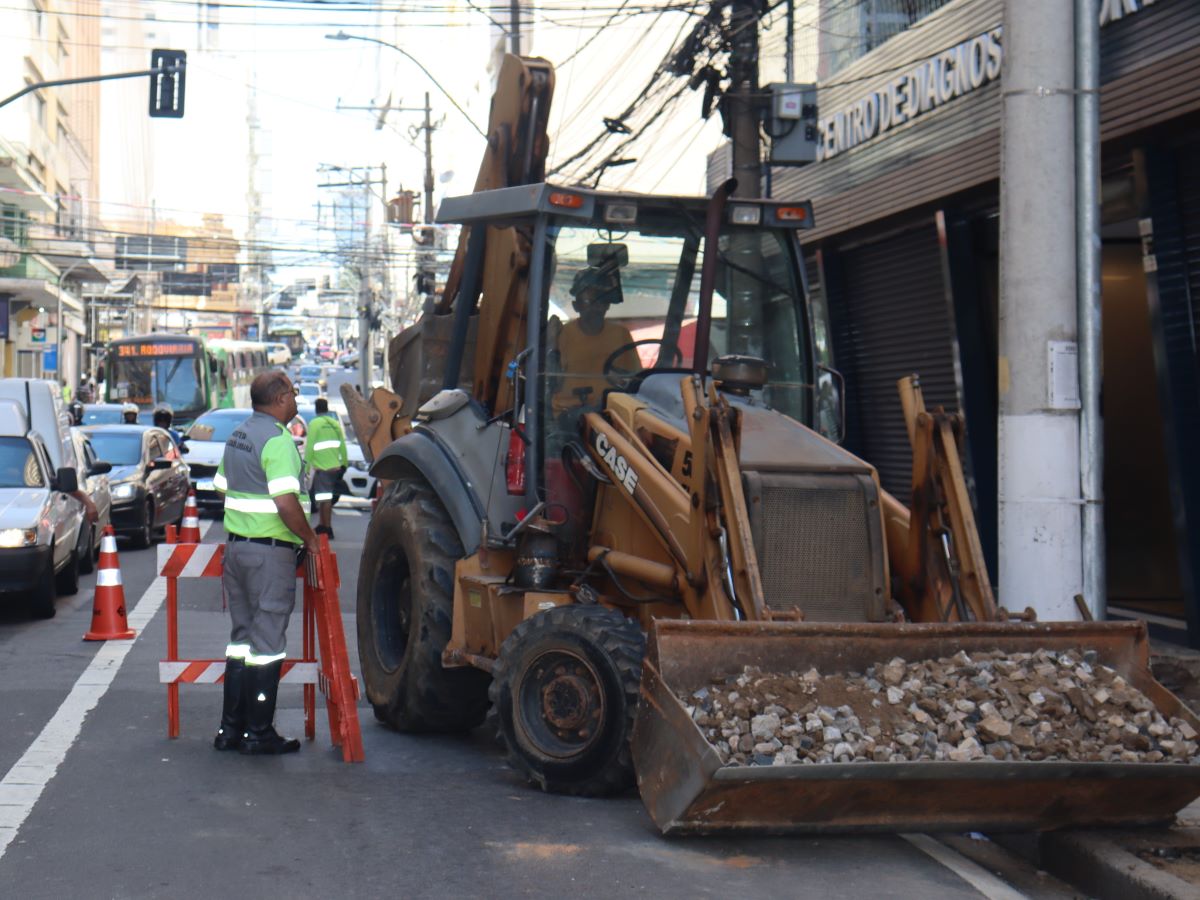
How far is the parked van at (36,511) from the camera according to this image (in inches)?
527

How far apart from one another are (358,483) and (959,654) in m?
24.4

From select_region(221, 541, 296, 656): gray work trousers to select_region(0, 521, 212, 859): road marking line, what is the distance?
1.07 metres

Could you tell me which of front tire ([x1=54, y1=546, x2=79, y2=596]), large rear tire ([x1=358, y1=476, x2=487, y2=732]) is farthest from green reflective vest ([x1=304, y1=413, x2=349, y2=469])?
large rear tire ([x1=358, y1=476, x2=487, y2=732])

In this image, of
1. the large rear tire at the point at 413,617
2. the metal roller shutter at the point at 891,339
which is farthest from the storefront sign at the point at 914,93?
the large rear tire at the point at 413,617

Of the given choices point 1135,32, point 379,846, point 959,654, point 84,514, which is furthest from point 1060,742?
point 84,514

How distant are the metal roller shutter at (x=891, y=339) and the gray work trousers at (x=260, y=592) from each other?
839 cm

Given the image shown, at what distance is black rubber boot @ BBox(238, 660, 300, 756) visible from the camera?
8.29 m

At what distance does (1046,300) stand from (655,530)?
→ 243 cm

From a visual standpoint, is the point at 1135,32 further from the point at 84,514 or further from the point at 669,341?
the point at 84,514

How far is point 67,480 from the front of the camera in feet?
47.0

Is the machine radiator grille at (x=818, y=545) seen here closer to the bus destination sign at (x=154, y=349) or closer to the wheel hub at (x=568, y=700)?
the wheel hub at (x=568, y=700)

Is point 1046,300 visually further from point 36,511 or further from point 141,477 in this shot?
point 141,477

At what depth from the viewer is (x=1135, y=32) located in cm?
1213

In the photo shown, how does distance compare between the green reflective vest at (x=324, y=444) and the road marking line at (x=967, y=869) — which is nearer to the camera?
the road marking line at (x=967, y=869)
